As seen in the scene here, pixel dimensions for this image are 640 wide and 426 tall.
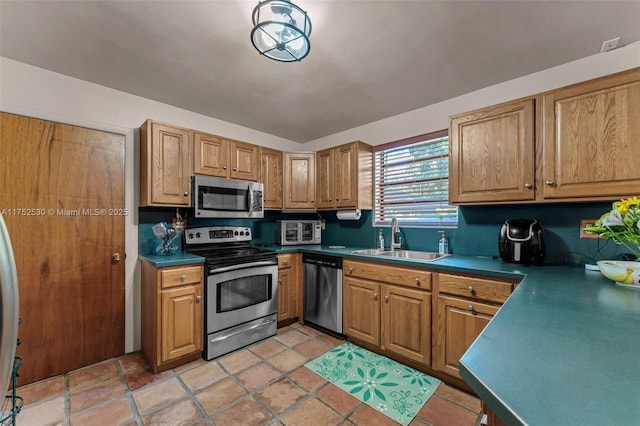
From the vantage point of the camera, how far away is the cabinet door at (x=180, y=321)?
7.19 ft

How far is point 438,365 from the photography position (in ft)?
6.71

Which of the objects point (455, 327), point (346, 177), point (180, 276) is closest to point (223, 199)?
point (180, 276)

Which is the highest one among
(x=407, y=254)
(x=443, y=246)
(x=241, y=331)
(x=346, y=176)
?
(x=346, y=176)

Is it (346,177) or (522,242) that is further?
(346,177)

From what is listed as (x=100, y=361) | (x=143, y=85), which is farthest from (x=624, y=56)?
(x=100, y=361)

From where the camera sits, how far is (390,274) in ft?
7.69

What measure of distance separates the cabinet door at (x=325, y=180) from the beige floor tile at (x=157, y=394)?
7.51ft

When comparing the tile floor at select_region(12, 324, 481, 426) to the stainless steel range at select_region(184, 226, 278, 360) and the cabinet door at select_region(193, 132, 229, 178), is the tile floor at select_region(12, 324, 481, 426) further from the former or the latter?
the cabinet door at select_region(193, 132, 229, 178)

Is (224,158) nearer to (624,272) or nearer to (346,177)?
(346,177)

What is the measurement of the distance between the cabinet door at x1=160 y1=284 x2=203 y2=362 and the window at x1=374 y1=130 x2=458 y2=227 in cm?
214

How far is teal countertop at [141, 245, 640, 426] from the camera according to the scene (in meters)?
0.47

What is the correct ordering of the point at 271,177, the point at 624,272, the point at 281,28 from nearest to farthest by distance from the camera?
the point at 624,272, the point at 281,28, the point at 271,177

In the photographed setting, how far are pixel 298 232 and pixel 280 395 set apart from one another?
1.88 meters

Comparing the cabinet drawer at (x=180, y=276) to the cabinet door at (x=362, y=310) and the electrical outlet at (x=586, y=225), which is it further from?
the electrical outlet at (x=586, y=225)
